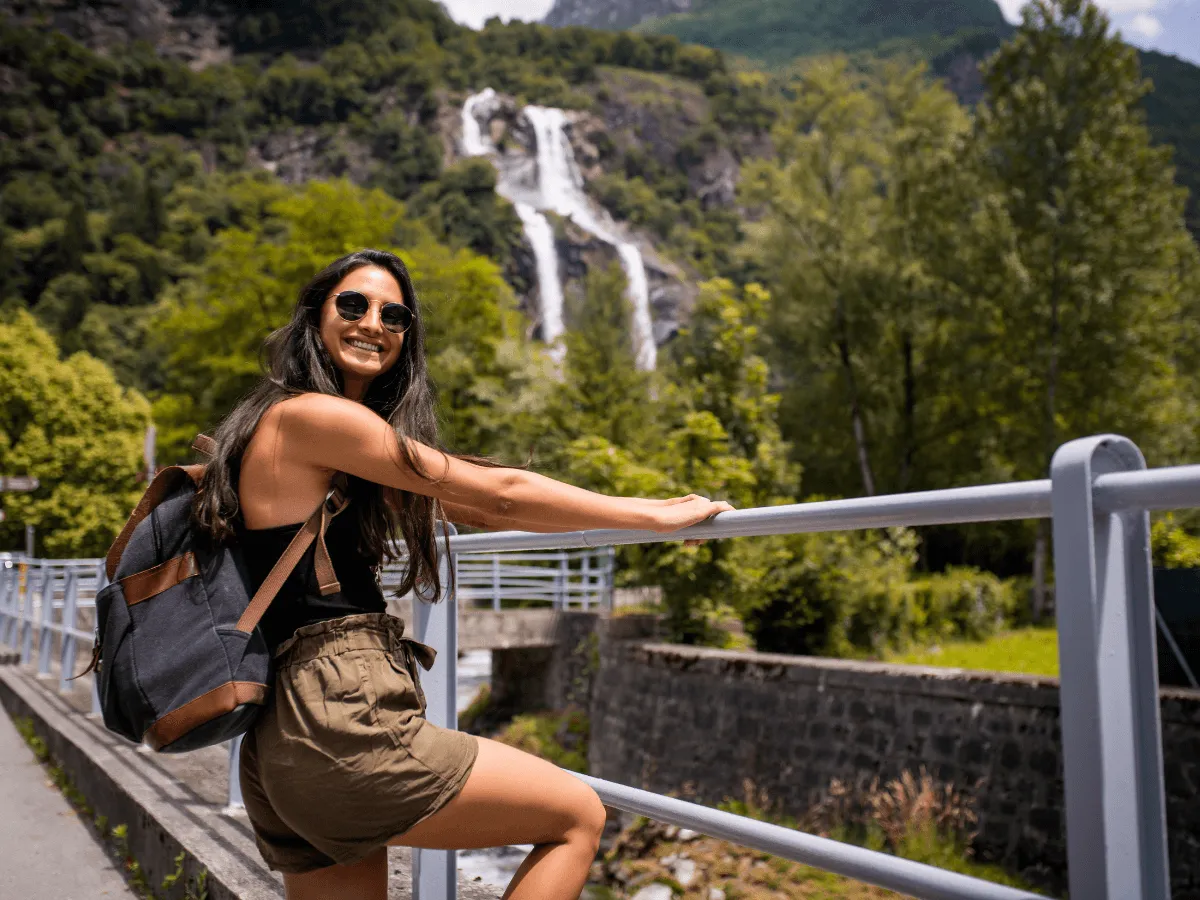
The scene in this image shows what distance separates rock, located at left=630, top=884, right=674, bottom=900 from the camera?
29.5ft

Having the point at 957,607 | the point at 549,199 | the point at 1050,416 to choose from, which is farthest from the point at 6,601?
the point at 549,199

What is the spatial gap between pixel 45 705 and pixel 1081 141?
64.2 ft

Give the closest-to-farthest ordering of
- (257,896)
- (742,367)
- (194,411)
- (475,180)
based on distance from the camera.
→ (257,896) < (742,367) < (194,411) < (475,180)

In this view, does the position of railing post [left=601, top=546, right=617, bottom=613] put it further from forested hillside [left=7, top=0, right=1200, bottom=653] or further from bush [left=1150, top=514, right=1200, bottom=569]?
bush [left=1150, top=514, right=1200, bottom=569]

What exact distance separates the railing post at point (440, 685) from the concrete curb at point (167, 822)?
0.20m

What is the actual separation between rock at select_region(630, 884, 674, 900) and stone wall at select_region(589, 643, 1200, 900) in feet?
6.08

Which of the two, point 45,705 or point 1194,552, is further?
point 1194,552

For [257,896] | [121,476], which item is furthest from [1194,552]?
[121,476]

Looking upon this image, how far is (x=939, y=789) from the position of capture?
915 cm

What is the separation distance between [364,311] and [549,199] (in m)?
79.4

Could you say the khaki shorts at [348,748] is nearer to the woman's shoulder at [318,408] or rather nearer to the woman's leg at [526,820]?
the woman's leg at [526,820]

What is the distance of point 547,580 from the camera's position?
66.3 ft

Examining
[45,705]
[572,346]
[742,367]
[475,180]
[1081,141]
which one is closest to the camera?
[45,705]

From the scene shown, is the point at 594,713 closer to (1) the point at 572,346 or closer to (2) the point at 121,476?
(1) the point at 572,346
